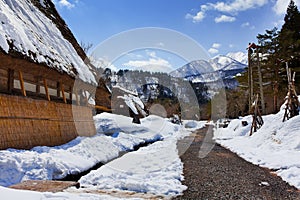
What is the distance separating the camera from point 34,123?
675 cm

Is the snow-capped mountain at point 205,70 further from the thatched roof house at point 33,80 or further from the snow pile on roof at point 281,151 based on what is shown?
the thatched roof house at point 33,80

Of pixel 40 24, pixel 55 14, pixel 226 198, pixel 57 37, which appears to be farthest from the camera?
pixel 55 14

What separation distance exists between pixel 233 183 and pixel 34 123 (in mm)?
5014

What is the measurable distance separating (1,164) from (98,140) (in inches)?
207

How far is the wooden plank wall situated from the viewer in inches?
225

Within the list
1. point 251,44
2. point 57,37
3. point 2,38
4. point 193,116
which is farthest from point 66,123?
point 193,116

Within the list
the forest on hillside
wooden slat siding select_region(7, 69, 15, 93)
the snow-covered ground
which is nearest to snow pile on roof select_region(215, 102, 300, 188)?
the snow-covered ground

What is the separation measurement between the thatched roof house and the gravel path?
12.9 feet

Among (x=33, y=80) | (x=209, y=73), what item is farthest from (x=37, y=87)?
(x=209, y=73)

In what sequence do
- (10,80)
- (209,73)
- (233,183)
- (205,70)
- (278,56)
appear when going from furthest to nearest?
(209,73), (205,70), (278,56), (10,80), (233,183)

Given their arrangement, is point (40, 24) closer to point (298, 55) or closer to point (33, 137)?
point (33, 137)

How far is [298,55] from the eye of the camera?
20266 mm

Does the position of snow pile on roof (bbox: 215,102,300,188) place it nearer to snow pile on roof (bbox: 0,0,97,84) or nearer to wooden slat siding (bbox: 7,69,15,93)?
snow pile on roof (bbox: 0,0,97,84)

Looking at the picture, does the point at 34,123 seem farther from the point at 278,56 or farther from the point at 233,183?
the point at 278,56
